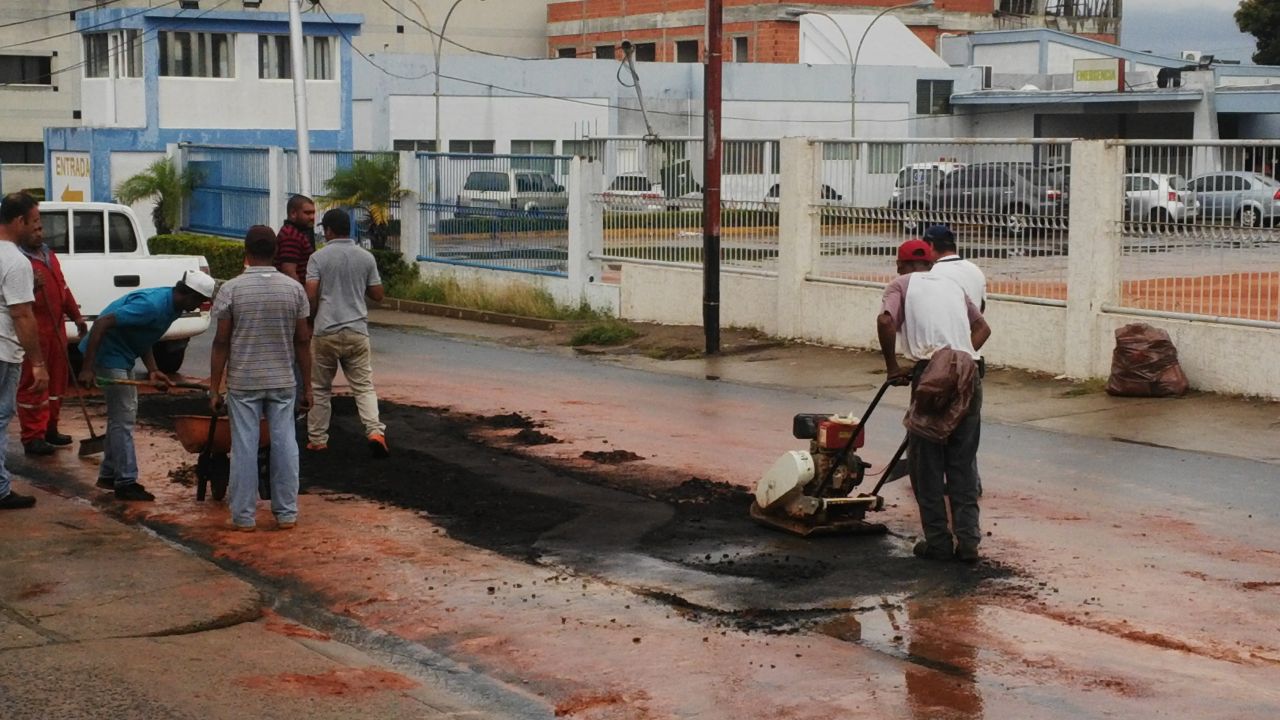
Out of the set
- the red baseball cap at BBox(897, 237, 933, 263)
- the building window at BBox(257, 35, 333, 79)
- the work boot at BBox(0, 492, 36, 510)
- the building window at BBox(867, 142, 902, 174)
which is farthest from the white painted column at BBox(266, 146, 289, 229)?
the red baseball cap at BBox(897, 237, 933, 263)

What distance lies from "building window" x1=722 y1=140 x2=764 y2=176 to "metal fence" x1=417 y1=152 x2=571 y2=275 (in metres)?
3.35

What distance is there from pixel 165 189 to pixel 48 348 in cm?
2452

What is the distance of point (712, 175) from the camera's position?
19.5 metres

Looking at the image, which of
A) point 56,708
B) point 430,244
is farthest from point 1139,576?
point 430,244

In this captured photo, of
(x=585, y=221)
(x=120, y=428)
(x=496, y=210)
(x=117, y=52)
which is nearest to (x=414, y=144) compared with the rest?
(x=117, y=52)

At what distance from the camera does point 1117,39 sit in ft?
300

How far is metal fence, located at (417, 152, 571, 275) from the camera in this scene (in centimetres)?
2380

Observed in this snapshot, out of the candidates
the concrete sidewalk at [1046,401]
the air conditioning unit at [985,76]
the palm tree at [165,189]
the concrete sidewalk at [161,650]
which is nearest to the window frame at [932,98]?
the air conditioning unit at [985,76]

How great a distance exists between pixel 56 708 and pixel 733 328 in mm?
15176

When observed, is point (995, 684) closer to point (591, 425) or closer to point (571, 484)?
point (571, 484)

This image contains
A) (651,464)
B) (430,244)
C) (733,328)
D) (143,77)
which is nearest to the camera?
(651,464)

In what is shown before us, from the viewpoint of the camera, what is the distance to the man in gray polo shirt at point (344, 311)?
11.7 m

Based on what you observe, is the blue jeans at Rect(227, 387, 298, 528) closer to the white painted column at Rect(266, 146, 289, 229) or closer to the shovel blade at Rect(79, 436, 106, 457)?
the shovel blade at Rect(79, 436, 106, 457)

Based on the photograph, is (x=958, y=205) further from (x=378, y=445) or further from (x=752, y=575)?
(x=752, y=575)
